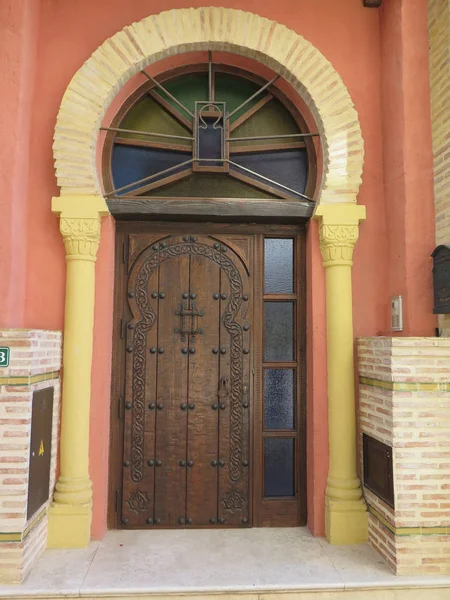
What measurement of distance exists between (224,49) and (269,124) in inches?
26.5

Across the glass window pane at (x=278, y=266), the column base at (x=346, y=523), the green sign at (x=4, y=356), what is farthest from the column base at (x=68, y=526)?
the glass window pane at (x=278, y=266)

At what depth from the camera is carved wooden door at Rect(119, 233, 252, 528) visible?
148 inches

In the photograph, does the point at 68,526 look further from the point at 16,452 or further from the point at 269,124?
the point at 269,124

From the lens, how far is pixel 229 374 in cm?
385

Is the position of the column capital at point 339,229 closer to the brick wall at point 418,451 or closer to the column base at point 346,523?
the brick wall at point 418,451

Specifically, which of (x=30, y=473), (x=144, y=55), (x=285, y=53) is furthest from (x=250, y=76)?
(x=30, y=473)

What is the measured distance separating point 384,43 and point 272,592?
13.3 ft

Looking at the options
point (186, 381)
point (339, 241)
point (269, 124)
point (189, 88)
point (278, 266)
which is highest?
point (189, 88)

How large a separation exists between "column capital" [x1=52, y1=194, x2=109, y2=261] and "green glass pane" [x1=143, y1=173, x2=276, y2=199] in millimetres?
496

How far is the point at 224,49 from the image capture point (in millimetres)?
3852

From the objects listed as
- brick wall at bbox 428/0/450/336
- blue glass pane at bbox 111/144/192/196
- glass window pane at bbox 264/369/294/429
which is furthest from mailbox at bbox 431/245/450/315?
blue glass pane at bbox 111/144/192/196

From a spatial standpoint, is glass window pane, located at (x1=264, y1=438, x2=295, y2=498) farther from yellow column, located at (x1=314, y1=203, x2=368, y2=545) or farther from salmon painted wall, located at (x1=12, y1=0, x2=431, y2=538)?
yellow column, located at (x1=314, y1=203, x2=368, y2=545)

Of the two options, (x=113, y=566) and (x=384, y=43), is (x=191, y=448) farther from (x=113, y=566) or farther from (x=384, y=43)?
(x=384, y=43)

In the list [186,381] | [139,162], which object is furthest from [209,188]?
[186,381]
